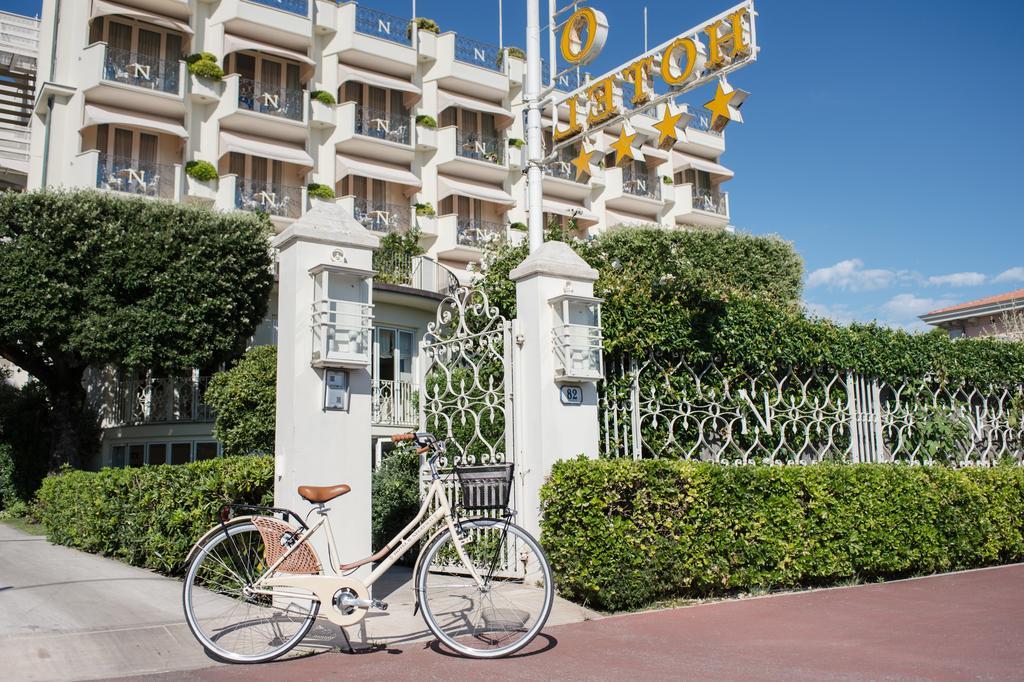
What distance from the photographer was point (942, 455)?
11.7m

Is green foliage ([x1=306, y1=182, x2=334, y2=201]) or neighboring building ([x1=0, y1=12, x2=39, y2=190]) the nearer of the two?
neighboring building ([x1=0, y1=12, x2=39, y2=190])

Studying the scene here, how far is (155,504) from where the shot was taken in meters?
8.59

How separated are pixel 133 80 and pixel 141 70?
428 mm

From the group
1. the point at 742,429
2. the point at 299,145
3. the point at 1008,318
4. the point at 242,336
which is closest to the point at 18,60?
the point at 299,145

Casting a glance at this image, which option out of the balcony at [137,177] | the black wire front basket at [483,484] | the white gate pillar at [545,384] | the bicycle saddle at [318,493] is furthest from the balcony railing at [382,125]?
the bicycle saddle at [318,493]

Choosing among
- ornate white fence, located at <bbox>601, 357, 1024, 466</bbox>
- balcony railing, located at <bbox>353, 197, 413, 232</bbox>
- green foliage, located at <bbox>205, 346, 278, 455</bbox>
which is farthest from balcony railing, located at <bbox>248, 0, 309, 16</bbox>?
ornate white fence, located at <bbox>601, 357, 1024, 466</bbox>

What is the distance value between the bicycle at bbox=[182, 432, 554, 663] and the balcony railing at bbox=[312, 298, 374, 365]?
55.8 inches

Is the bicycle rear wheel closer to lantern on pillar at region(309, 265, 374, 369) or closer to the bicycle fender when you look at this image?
the bicycle fender

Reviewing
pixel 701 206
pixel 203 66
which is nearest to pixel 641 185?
pixel 701 206

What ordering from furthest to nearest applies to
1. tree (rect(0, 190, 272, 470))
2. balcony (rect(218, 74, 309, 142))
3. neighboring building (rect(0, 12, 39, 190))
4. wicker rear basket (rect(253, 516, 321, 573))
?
balcony (rect(218, 74, 309, 142))
neighboring building (rect(0, 12, 39, 190))
tree (rect(0, 190, 272, 470))
wicker rear basket (rect(253, 516, 321, 573))

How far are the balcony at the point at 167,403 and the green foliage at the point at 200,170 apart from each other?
9848mm

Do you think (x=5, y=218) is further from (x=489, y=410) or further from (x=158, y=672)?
(x=158, y=672)

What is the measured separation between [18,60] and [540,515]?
1123 inches

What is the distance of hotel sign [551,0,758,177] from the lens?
9.68 m
